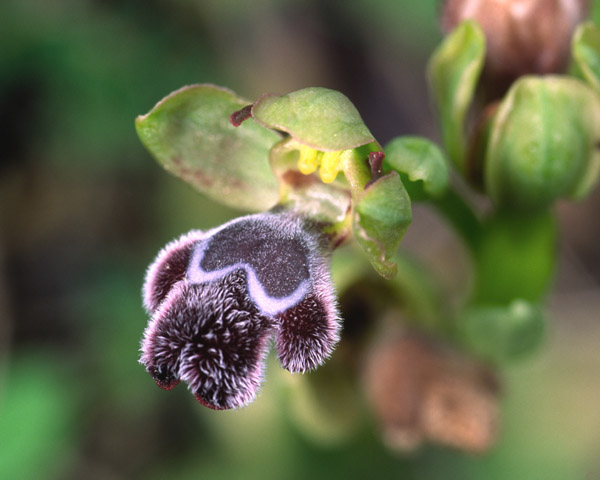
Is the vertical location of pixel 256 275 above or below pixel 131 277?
above

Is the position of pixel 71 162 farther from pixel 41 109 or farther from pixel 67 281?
pixel 67 281

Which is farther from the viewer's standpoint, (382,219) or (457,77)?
(457,77)

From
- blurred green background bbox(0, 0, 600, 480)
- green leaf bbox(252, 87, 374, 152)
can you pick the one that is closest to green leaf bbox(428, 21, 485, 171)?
green leaf bbox(252, 87, 374, 152)

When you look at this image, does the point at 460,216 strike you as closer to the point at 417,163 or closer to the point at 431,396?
the point at 417,163

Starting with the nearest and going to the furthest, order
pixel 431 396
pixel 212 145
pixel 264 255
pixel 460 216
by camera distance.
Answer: pixel 264 255 < pixel 212 145 < pixel 460 216 < pixel 431 396

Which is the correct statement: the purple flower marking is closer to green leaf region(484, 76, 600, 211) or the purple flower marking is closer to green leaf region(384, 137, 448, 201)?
green leaf region(384, 137, 448, 201)

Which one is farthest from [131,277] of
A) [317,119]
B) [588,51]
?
[588,51]

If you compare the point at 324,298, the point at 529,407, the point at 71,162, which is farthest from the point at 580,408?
the point at 71,162
